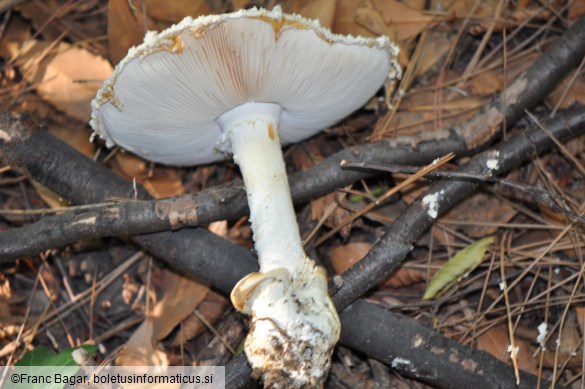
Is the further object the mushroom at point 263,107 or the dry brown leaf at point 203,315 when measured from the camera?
the dry brown leaf at point 203,315

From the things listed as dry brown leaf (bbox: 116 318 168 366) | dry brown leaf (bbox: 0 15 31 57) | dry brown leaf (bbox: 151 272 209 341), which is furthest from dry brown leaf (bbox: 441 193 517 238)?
dry brown leaf (bbox: 0 15 31 57)

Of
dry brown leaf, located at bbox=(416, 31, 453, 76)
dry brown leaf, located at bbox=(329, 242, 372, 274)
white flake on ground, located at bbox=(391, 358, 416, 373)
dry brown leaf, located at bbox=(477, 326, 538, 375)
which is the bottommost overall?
dry brown leaf, located at bbox=(477, 326, 538, 375)

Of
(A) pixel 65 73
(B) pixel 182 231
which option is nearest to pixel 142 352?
(B) pixel 182 231

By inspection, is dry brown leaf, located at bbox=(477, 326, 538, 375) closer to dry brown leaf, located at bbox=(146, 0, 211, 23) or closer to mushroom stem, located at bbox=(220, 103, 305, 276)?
mushroom stem, located at bbox=(220, 103, 305, 276)

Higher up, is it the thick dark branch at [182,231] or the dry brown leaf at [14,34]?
the dry brown leaf at [14,34]

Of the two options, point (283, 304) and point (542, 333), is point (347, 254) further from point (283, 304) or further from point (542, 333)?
point (542, 333)

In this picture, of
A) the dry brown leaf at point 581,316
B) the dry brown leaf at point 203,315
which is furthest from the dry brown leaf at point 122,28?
the dry brown leaf at point 581,316

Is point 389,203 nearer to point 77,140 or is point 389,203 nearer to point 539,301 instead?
Result: point 539,301

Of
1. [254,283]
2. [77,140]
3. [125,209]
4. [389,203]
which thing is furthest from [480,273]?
[77,140]

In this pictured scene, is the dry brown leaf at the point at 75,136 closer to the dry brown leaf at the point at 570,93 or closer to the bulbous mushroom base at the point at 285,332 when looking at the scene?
the bulbous mushroom base at the point at 285,332
